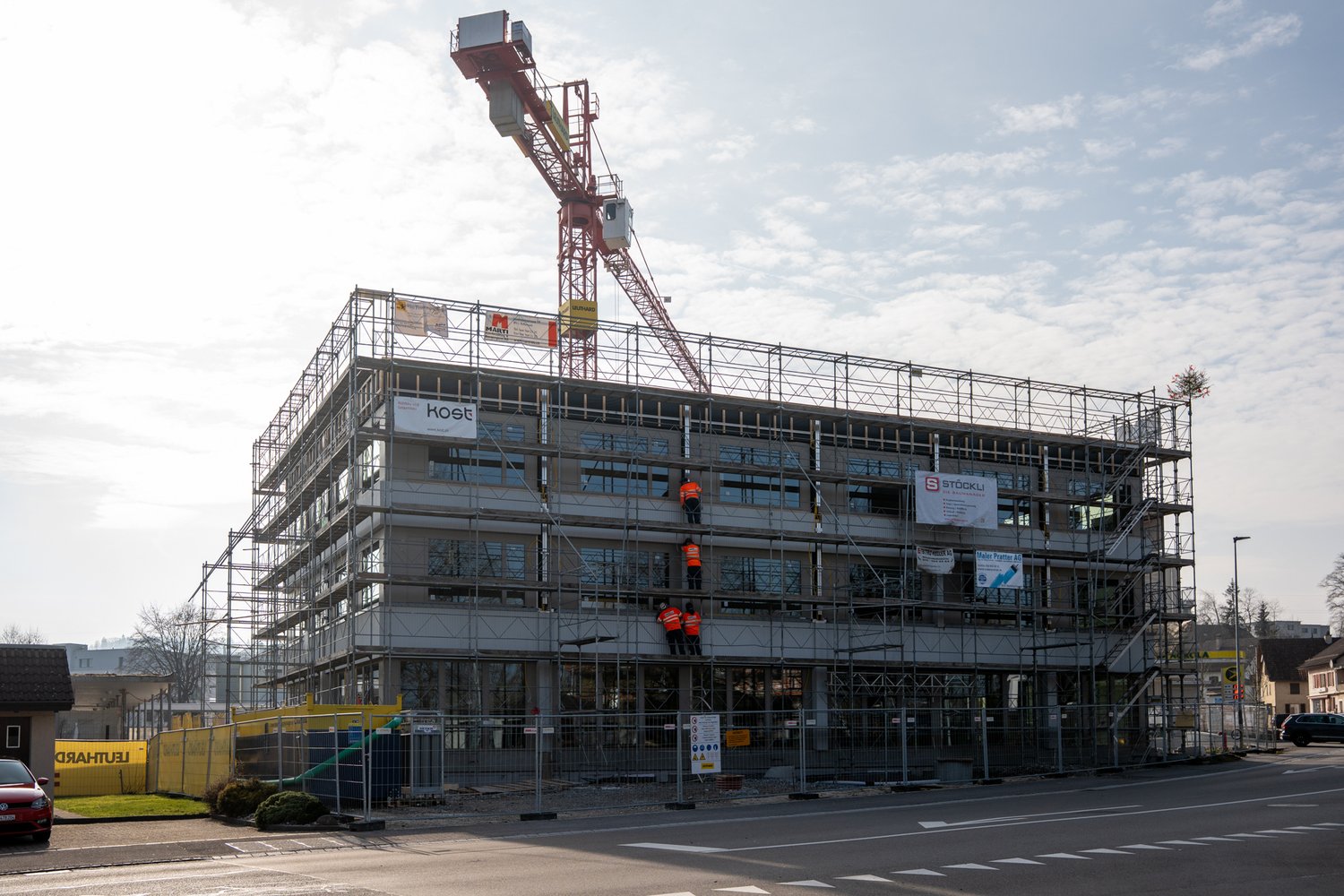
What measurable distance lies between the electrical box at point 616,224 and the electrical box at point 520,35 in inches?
304

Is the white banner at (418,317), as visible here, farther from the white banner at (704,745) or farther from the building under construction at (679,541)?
the white banner at (704,745)

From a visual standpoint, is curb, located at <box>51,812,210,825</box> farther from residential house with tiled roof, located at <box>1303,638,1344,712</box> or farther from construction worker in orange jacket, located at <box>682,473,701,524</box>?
residential house with tiled roof, located at <box>1303,638,1344,712</box>

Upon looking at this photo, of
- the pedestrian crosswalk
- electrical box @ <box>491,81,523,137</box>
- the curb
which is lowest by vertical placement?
the curb

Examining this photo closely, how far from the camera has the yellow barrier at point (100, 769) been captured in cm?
3916

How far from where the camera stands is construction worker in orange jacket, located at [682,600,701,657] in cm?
4256

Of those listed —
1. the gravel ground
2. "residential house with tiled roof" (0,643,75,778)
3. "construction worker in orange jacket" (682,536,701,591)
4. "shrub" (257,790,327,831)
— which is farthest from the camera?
"construction worker in orange jacket" (682,536,701,591)

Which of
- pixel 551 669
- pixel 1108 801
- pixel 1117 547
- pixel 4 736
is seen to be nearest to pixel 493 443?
pixel 551 669

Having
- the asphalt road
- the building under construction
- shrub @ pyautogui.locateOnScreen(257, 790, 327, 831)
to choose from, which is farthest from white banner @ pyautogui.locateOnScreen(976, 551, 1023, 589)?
shrub @ pyautogui.locateOnScreen(257, 790, 327, 831)

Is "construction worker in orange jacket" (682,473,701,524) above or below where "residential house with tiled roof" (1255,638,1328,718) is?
above

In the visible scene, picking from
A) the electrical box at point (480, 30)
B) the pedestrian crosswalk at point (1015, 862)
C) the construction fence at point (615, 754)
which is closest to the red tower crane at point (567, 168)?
the electrical box at point (480, 30)

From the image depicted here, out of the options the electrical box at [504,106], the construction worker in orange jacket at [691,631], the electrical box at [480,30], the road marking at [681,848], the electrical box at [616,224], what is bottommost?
the road marking at [681,848]

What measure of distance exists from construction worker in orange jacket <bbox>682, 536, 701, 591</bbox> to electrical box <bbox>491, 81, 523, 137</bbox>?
20203 millimetres

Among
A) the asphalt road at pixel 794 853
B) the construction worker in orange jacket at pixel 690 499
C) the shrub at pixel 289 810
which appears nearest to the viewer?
the asphalt road at pixel 794 853

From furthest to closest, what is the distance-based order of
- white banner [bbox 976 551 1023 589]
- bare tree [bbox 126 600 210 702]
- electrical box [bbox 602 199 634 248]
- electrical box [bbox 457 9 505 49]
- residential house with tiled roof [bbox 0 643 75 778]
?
bare tree [bbox 126 600 210 702], electrical box [bbox 602 199 634 248], electrical box [bbox 457 9 505 49], white banner [bbox 976 551 1023 589], residential house with tiled roof [bbox 0 643 75 778]
